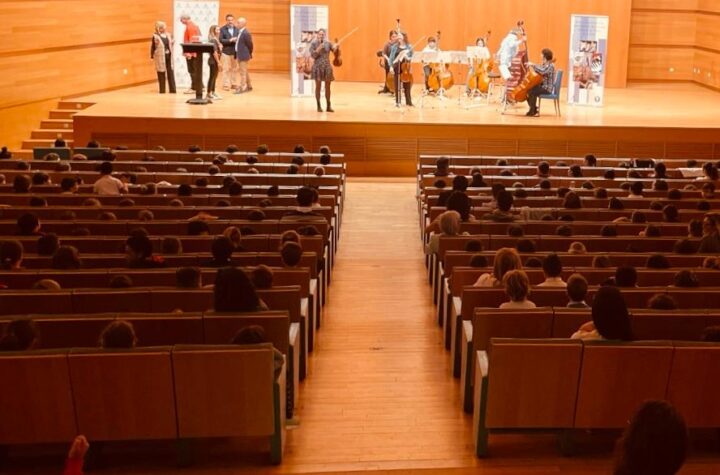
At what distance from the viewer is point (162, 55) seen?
16.6 metres

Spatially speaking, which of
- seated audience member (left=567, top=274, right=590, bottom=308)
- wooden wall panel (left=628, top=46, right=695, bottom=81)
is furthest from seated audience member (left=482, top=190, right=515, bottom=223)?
wooden wall panel (left=628, top=46, right=695, bottom=81)

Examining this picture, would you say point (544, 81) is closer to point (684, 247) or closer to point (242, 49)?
point (242, 49)

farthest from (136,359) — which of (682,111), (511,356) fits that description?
(682,111)

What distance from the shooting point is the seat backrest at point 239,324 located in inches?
198

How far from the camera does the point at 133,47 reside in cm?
1831

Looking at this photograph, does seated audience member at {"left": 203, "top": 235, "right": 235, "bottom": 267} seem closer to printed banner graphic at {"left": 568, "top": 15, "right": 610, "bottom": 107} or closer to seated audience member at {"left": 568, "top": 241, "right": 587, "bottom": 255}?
seated audience member at {"left": 568, "top": 241, "right": 587, "bottom": 255}

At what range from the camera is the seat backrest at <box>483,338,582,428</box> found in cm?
456

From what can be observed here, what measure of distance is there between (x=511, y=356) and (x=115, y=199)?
5.55 m

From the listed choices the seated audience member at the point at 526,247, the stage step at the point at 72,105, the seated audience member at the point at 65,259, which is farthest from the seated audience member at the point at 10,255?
the stage step at the point at 72,105

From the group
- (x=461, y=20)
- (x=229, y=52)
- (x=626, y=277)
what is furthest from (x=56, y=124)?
(x=626, y=277)

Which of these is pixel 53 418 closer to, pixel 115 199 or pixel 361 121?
pixel 115 199

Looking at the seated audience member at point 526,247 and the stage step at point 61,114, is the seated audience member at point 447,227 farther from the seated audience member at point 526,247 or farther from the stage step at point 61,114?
the stage step at point 61,114

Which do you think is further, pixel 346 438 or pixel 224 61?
pixel 224 61

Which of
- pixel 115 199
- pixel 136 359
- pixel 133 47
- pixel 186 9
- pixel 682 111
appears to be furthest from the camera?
pixel 133 47
